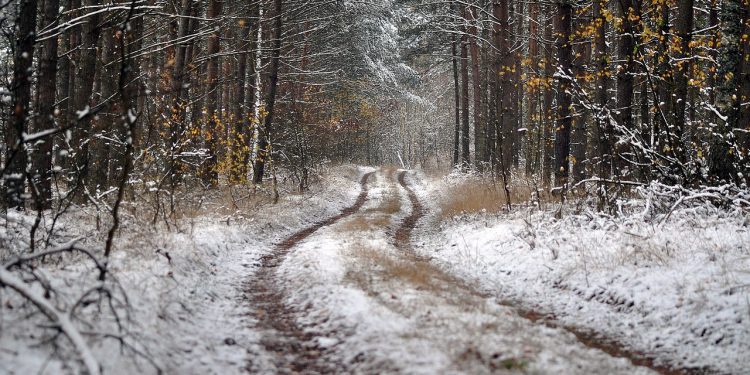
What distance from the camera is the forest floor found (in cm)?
491

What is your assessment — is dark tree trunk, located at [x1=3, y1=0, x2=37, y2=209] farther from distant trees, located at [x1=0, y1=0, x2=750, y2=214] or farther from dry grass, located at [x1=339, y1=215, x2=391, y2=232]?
dry grass, located at [x1=339, y1=215, x2=391, y2=232]

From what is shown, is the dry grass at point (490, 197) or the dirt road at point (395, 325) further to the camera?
the dry grass at point (490, 197)

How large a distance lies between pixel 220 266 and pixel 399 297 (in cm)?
396

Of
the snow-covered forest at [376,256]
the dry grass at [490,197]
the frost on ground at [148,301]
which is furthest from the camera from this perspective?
the dry grass at [490,197]

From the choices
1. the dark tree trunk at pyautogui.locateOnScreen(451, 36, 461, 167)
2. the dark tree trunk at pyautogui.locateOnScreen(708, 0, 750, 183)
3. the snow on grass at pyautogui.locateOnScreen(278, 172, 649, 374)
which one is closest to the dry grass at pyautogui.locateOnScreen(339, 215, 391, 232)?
the snow on grass at pyautogui.locateOnScreen(278, 172, 649, 374)

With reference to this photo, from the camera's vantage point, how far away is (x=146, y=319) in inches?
213

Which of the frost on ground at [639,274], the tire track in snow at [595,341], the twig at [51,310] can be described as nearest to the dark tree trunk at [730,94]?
the frost on ground at [639,274]

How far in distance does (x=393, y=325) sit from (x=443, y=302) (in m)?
1.13

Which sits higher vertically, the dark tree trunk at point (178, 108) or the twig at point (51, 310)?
the dark tree trunk at point (178, 108)

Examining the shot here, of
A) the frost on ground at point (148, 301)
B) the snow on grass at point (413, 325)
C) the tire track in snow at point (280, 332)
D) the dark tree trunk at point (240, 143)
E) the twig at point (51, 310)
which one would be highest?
the dark tree trunk at point (240, 143)

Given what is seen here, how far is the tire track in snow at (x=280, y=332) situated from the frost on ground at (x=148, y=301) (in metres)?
0.18

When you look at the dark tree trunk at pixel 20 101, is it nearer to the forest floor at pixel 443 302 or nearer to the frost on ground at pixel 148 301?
the frost on ground at pixel 148 301

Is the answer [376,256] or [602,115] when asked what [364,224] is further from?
[602,115]

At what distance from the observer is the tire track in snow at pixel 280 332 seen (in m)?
5.14
